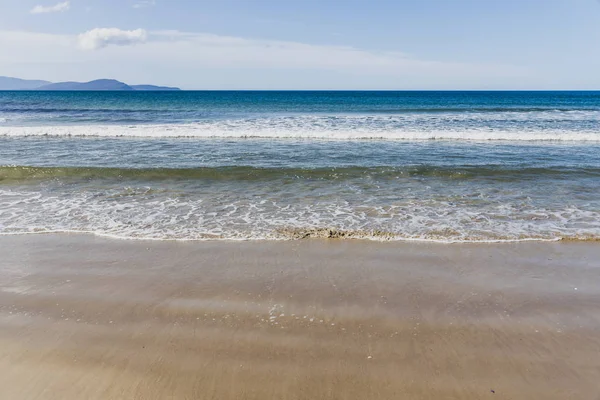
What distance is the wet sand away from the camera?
12.2 ft

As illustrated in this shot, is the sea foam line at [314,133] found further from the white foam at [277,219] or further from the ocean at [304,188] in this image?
the white foam at [277,219]

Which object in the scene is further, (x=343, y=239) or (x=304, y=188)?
(x=304, y=188)

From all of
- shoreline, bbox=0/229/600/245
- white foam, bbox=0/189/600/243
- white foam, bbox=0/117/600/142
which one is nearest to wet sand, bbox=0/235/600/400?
shoreline, bbox=0/229/600/245

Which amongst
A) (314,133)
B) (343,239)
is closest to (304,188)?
(343,239)

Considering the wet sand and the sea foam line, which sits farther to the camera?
the sea foam line

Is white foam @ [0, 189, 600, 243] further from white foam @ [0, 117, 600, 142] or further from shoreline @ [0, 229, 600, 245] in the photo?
white foam @ [0, 117, 600, 142]

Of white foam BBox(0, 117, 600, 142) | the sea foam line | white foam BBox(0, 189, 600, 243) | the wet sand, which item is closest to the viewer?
the wet sand

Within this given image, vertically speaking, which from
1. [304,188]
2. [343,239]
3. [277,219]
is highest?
[304,188]

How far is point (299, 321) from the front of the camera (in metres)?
4.69

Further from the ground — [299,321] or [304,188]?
[304,188]

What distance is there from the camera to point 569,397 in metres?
3.55

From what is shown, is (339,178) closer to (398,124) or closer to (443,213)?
(443,213)

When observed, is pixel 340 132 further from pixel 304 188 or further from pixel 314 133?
pixel 304 188

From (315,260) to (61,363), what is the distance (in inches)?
144
